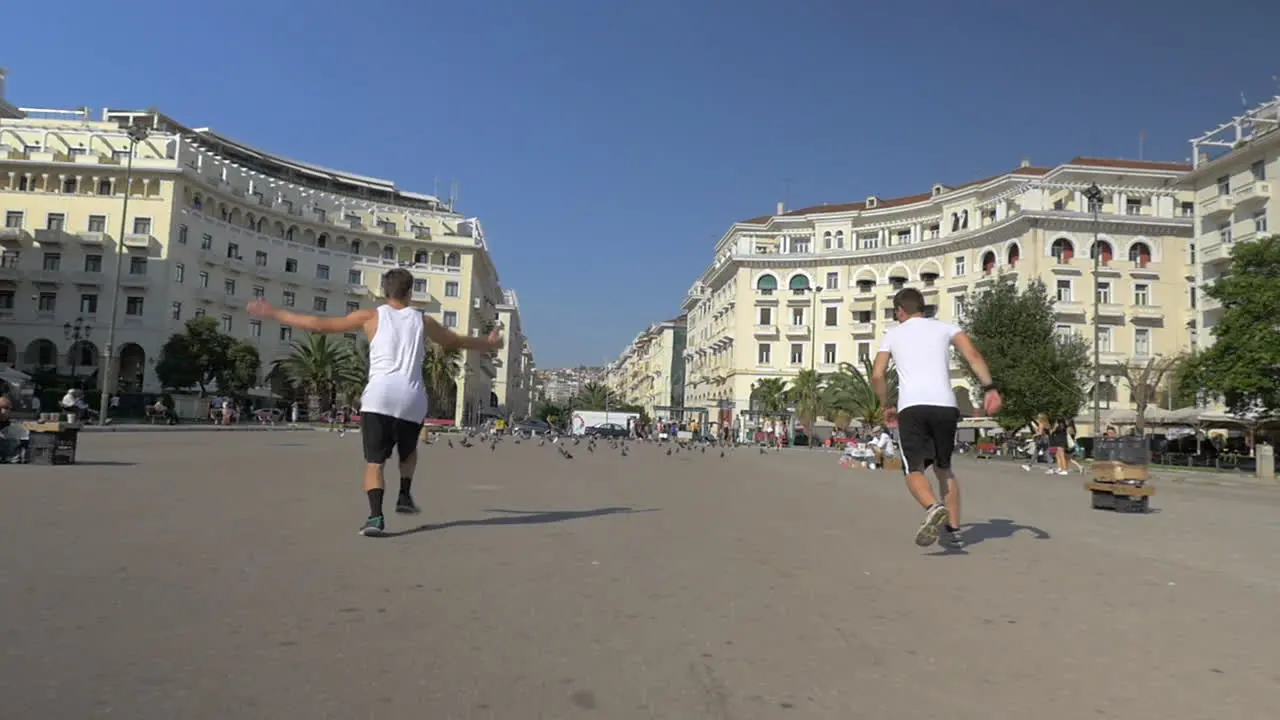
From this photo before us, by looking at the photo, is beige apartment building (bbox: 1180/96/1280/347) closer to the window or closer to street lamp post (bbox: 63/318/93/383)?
the window

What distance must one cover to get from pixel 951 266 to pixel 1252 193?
88.7 ft

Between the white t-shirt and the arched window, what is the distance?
66877 millimetres

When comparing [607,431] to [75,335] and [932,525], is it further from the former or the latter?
[932,525]

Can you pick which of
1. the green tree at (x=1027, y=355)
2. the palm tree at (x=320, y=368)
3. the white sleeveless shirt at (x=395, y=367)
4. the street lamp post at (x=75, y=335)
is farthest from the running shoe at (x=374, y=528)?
the palm tree at (x=320, y=368)

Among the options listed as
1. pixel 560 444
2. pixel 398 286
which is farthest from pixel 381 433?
pixel 560 444

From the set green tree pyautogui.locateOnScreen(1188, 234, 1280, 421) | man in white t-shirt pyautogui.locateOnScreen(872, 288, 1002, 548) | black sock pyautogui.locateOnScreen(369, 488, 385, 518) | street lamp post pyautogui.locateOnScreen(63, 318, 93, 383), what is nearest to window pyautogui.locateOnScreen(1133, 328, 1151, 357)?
green tree pyautogui.locateOnScreen(1188, 234, 1280, 421)

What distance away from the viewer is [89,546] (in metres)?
5.73

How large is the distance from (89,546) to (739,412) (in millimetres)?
75850

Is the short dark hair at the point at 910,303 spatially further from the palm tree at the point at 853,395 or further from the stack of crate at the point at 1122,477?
the palm tree at the point at 853,395

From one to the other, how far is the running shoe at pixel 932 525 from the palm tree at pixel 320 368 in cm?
6062

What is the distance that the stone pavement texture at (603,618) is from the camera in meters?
3.06

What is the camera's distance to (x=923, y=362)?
23.0 ft

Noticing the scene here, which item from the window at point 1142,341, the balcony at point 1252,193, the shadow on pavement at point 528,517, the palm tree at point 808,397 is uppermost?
the balcony at point 1252,193

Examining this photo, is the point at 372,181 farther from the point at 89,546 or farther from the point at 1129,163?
the point at 89,546
